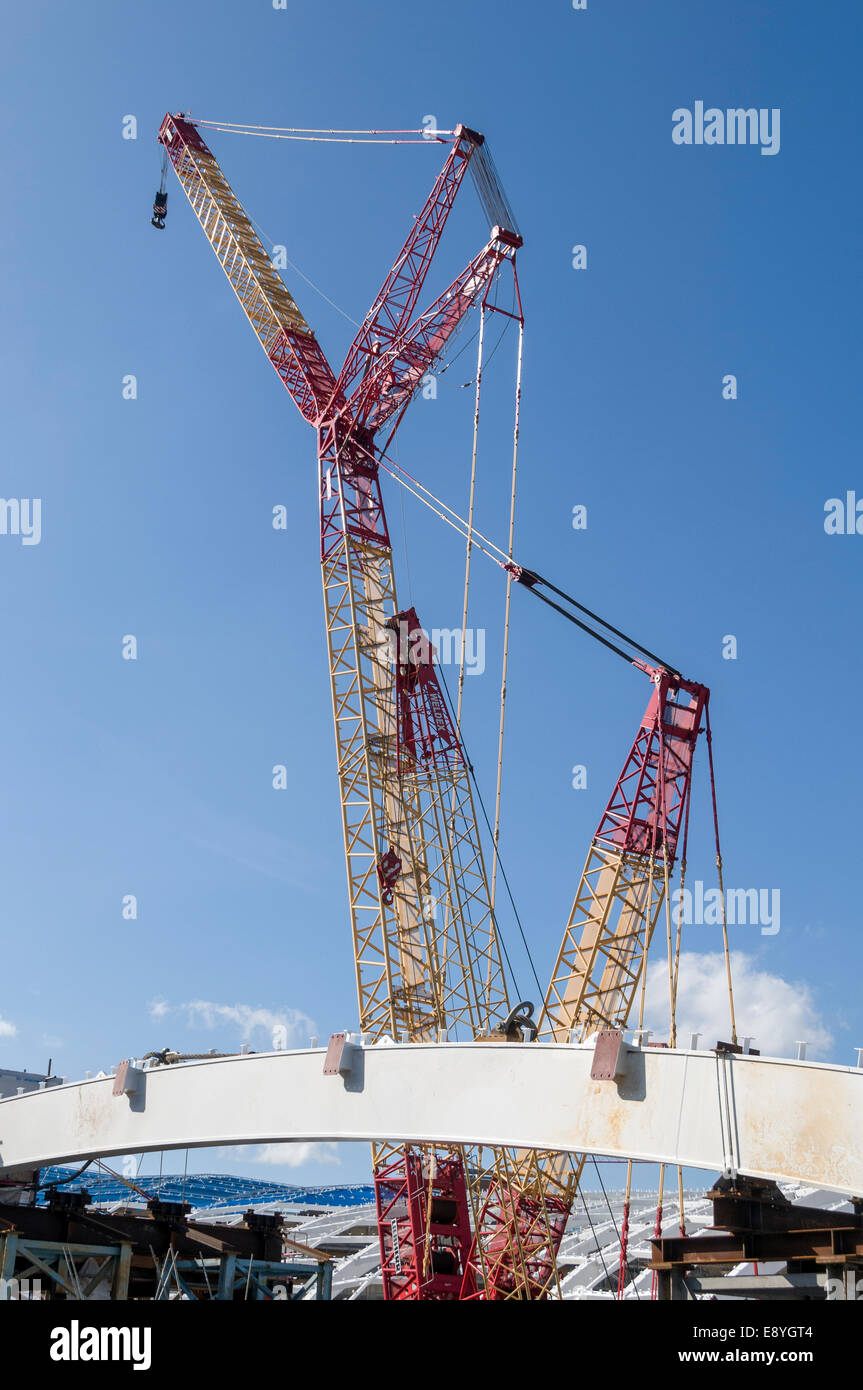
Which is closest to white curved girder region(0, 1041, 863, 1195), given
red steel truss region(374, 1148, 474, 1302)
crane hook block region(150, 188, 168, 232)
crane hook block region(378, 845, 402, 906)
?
red steel truss region(374, 1148, 474, 1302)

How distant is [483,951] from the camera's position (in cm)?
4506

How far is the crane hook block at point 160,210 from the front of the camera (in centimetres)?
6041

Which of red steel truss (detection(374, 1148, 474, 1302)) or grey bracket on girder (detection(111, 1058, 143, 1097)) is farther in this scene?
red steel truss (detection(374, 1148, 474, 1302))

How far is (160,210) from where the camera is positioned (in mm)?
60594

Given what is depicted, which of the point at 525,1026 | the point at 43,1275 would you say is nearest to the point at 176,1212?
the point at 43,1275

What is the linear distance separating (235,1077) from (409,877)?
56.2ft

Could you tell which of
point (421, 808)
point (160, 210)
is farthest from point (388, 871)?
point (160, 210)

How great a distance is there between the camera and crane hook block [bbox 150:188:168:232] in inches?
2378

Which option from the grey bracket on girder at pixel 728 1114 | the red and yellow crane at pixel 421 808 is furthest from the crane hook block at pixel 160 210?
the grey bracket on girder at pixel 728 1114

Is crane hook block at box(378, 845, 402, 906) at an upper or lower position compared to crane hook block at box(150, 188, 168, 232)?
lower

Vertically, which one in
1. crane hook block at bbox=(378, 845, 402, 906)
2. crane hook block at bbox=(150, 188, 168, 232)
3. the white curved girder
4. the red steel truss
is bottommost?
the red steel truss

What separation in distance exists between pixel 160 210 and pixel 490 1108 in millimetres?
52052

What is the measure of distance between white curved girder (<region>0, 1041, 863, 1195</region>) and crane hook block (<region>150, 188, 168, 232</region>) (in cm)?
4532

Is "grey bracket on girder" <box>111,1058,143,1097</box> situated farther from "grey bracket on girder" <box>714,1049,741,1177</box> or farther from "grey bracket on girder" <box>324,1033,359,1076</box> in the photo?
"grey bracket on girder" <box>714,1049,741,1177</box>
